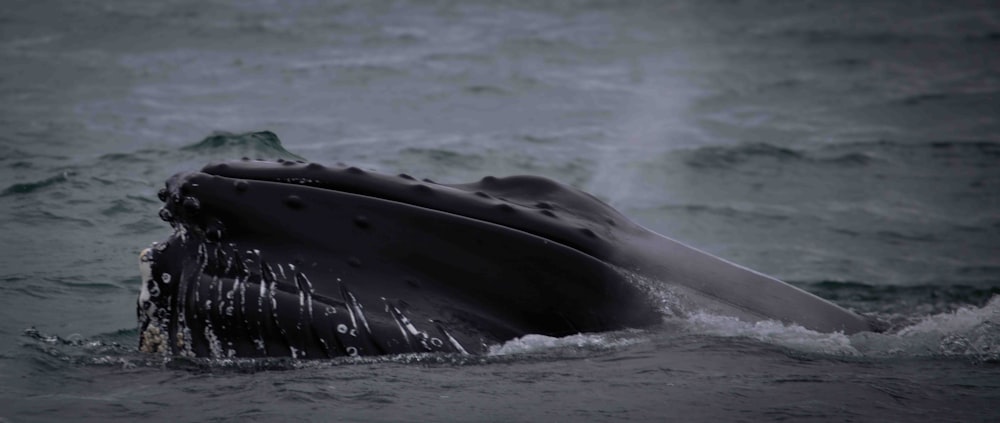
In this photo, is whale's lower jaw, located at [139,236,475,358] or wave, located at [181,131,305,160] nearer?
whale's lower jaw, located at [139,236,475,358]

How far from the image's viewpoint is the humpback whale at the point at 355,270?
5480 mm

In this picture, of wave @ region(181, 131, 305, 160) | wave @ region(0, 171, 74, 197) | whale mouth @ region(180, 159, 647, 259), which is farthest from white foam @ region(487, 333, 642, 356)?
wave @ region(0, 171, 74, 197)

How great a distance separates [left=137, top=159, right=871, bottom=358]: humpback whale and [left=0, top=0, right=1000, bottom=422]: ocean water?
13 centimetres

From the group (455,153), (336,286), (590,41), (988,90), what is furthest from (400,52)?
(336,286)

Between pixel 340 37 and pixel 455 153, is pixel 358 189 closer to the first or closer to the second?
pixel 455 153

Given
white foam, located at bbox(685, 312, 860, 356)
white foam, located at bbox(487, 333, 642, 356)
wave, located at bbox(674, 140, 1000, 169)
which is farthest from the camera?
wave, located at bbox(674, 140, 1000, 169)

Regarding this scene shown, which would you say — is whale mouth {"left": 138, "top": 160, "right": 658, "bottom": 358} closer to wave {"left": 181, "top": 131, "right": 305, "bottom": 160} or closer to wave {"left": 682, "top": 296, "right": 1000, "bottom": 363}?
wave {"left": 682, "top": 296, "right": 1000, "bottom": 363}

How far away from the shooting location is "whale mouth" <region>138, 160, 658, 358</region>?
5477mm

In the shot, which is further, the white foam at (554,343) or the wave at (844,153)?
the wave at (844,153)

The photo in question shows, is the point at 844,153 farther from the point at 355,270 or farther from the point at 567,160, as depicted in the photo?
the point at 355,270

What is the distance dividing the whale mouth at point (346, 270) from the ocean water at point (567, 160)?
14 centimetres

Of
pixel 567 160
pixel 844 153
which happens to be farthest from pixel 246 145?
pixel 844 153

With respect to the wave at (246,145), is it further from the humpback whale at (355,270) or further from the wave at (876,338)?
the wave at (876,338)

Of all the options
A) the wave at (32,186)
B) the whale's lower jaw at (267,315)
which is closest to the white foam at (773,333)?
the whale's lower jaw at (267,315)
